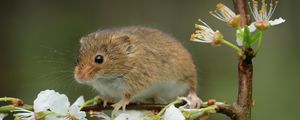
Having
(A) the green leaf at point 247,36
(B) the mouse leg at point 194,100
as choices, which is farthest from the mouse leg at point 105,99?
(A) the green leaf at point 247,36

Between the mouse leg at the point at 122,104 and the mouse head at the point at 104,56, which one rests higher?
the mouse head at the point at 104,56

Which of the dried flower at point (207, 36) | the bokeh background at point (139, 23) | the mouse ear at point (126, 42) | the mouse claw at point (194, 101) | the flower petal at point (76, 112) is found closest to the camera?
Answer: the dried flower at point (207, 36)

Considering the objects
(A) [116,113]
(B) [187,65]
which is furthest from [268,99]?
(A) [116,113]

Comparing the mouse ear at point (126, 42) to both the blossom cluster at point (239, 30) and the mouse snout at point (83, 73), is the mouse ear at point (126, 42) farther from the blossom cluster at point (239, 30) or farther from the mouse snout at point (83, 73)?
the blossom cluster at point (239, 30)

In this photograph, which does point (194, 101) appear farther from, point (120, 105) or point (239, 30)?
point (239, 30)

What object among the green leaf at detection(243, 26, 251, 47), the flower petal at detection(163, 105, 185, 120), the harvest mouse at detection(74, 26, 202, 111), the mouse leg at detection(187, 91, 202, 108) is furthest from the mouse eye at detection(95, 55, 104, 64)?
the green leaf at detection(243, 26, 251, 47)

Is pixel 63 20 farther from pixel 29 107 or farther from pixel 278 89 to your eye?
pixel 29 107

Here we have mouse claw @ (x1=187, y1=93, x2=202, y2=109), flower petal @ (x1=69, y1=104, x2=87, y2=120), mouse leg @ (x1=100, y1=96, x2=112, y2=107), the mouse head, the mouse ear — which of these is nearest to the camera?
flower petal @ (x1=69, y1=104, x2=87, y2=120)

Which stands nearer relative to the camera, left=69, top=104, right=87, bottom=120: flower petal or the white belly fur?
left=69, top=104, right=87, bottom=120: flower petal

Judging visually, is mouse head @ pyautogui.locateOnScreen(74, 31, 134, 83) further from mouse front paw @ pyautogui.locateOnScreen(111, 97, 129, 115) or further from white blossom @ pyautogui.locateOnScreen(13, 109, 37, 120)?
white blossom @ pyautogui.locateOnScreen(13, 109, 37, 120)
